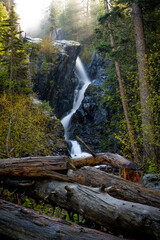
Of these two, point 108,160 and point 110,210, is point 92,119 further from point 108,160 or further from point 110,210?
point 110,210

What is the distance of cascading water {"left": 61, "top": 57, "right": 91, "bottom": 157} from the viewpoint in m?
20.5

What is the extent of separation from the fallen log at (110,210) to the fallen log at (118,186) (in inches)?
12.8

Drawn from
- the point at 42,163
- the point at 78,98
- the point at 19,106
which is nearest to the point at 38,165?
the point at 42,163

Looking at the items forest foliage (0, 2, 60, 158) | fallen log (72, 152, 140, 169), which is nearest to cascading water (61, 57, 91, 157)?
forest foliage (0, 2, 60, 158)

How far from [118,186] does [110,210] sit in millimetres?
966

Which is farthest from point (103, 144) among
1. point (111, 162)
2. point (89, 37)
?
point (89, 37)

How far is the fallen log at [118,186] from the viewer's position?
3.27 m

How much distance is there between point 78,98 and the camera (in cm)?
2802

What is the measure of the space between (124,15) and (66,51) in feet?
51.3

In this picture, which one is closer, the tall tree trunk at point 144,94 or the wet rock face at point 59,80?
the tall tree trunk at point 144,94

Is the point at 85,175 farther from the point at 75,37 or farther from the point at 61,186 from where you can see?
the point at 75,37

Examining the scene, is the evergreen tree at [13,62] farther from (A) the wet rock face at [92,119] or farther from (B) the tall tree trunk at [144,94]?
(B) the tall tree trunk at [144,94]

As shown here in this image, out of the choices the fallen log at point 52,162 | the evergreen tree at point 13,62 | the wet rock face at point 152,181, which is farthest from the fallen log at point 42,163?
the evergreen tree at point 13,62

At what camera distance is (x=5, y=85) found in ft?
47.6
